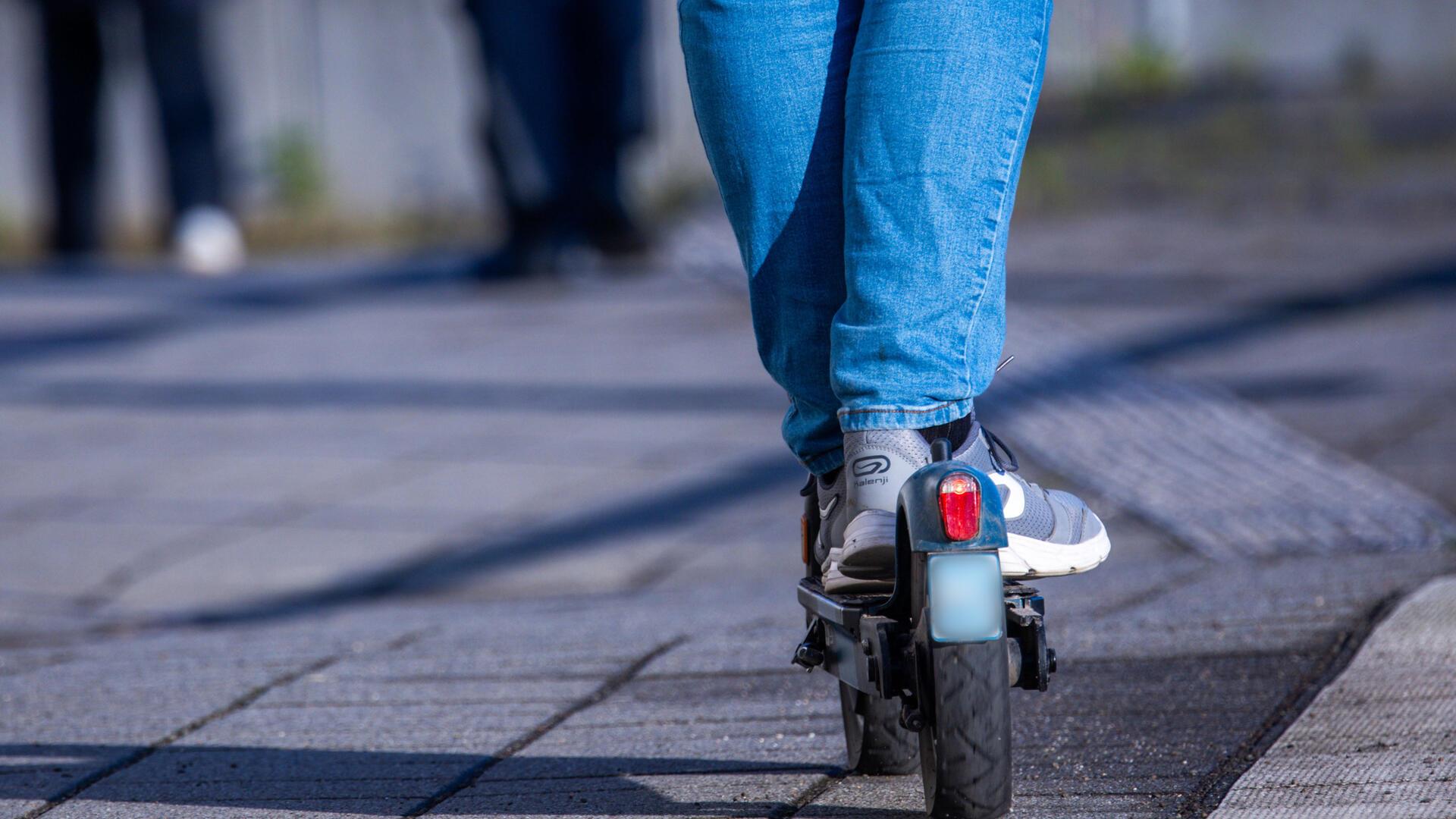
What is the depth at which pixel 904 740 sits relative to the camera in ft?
6.03

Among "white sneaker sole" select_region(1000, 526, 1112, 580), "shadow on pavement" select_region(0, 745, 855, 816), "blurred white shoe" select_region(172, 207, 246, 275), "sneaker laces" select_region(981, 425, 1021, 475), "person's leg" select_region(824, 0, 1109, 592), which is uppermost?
"person's leg" select_region(824, 0, 1109, 592)

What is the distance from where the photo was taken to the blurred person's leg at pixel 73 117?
36.3 feet

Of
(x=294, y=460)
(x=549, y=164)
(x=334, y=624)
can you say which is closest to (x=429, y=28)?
(x=549, y=164)

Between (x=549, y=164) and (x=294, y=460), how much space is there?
10.9 feet

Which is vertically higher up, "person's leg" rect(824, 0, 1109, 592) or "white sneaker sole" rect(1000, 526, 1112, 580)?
"person's leg" rect(824, 0, 1109, 592)

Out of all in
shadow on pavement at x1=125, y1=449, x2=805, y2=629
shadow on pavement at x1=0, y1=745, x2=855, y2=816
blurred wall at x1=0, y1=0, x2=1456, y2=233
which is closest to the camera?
shadow on pavement at x1=0, y1=745, x2=855, y2=816

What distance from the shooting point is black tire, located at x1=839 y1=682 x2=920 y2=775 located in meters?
1.81

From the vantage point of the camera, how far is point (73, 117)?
11.4 metres

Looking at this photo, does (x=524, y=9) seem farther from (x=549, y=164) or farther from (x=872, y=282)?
(x=872, y=282)

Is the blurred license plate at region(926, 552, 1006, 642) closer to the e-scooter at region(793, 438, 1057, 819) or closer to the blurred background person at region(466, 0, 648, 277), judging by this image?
the e-scooter at region(793, 438, 1057, 819)

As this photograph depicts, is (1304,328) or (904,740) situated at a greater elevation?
(904,740)

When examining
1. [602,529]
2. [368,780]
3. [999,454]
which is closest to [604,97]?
[602,529]

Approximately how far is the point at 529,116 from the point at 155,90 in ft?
13.6

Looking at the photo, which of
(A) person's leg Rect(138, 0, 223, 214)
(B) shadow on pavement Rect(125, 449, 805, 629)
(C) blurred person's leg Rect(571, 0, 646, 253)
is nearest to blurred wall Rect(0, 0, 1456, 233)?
(A) person's leg Rect(138, 0, 223, 214)
